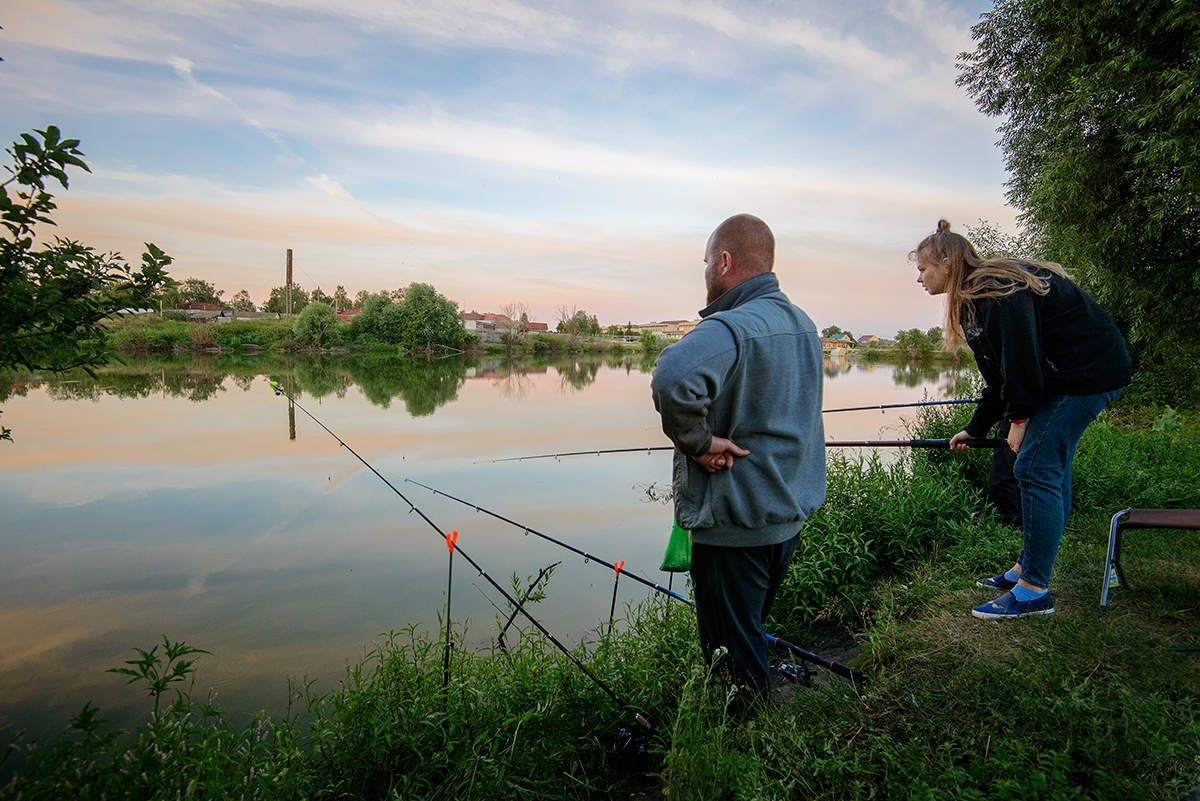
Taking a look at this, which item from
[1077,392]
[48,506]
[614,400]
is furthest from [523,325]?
[1077,392]

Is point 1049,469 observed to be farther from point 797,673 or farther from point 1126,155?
point 1126,155

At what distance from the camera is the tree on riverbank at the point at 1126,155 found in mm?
8055

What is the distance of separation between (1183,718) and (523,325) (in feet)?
229

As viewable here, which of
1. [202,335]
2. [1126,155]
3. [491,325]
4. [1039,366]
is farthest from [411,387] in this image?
[491,325]

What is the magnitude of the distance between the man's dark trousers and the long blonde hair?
5.37 ft

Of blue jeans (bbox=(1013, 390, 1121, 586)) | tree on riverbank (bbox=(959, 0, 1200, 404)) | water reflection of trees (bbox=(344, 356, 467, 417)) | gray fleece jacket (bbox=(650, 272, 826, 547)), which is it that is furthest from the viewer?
water reflection of trees (bbox=(344, 356, 467, 417))

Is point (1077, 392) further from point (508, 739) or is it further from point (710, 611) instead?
point (508, 739)

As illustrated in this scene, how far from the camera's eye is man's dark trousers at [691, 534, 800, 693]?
7.02ft

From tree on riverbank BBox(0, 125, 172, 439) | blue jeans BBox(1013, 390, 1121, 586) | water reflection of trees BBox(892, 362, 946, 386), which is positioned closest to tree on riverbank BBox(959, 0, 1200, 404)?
blue jeans BBox(1013, 390, 1121, 586)

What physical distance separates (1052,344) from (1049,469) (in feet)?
1.99

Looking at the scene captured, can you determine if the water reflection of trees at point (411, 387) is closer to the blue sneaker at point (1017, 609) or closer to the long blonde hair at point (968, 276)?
the long blonde hair at point (968, 276)

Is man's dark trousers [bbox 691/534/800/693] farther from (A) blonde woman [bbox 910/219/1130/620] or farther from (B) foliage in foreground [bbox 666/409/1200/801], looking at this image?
(A) blonde woman [bbox 910/219/1130/620]

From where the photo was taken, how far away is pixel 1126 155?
930 cm

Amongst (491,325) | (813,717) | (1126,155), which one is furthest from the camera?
(491,325)
